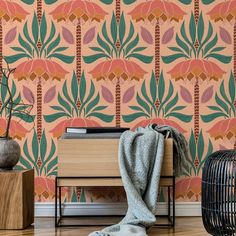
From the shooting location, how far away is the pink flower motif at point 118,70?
13.6 feet

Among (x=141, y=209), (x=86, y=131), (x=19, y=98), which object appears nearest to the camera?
(x=141, y=209)

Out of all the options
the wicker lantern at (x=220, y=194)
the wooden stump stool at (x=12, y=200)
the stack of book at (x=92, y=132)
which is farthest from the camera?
the stack of book at (x=92, y=132)

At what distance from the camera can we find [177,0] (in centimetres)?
416

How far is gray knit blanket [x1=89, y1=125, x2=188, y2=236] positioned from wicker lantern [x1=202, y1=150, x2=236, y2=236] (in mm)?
481

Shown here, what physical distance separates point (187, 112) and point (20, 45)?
120 centimetres

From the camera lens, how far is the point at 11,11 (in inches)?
164

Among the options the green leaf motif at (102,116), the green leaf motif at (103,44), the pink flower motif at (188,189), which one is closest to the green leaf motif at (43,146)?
the green leaf motif at (102,116)

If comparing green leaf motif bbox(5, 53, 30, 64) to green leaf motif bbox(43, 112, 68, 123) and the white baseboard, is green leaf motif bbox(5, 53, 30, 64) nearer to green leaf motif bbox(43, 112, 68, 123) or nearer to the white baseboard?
green leaf motif bbox(43, 112, 68, 123)

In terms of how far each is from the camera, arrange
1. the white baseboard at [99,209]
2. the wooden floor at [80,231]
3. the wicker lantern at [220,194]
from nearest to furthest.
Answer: the wicker lantern at [220,194]
the wooden floor at [80,231]
the white baseboard at [99,209]

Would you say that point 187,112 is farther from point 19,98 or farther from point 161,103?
point 19,98

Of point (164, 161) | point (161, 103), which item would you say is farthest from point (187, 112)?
point (164, 161)

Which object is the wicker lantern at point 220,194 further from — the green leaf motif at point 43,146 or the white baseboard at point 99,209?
the green leaf motif at point 43,146

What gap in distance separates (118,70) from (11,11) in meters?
0.82

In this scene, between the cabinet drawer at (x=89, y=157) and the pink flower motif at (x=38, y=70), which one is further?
the pink flower motif at (x=38, y=70)
